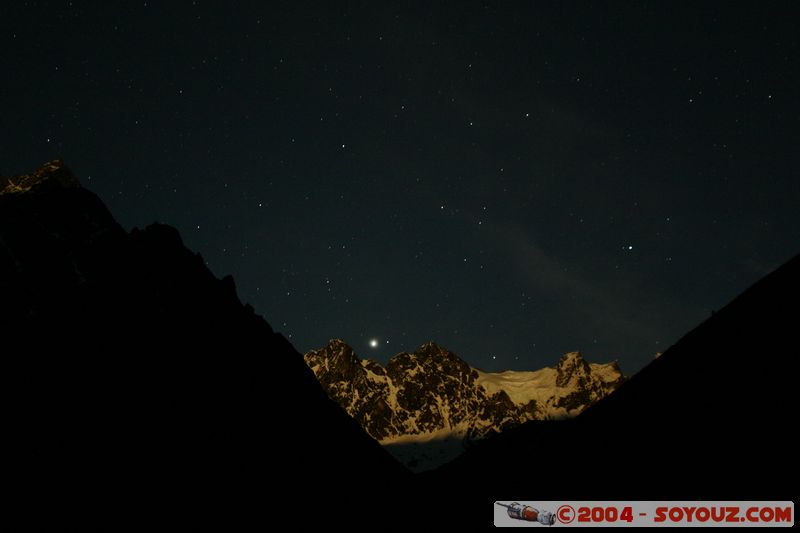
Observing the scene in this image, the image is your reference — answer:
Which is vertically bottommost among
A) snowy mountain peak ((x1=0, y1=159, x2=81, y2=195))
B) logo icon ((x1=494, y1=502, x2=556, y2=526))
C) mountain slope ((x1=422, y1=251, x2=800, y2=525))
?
logo icon ((x1=494, y1=502, x2=556, y2=526))

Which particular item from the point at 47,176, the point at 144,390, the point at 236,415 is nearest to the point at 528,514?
the point at 236,415

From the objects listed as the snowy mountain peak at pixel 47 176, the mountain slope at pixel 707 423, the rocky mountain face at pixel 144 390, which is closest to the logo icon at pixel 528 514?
the mountain slope at pixel 707 423

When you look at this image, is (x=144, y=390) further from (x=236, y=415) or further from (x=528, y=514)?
(x=528, y=514)

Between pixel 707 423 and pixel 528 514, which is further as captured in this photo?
pixel 528 514

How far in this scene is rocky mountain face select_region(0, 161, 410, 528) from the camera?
43.6 meters

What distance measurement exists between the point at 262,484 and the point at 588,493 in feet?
112

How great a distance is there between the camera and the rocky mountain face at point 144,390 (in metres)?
43.6

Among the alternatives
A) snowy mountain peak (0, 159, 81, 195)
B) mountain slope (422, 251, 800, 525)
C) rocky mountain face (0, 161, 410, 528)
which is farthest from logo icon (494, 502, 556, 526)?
snowy mountain peak (0, 159, 81, 195)

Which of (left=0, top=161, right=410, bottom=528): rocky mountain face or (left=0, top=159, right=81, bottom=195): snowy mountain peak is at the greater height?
(left=0, top=159, right=81, bottom=195): snowy mountain peak

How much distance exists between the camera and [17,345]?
58.0m

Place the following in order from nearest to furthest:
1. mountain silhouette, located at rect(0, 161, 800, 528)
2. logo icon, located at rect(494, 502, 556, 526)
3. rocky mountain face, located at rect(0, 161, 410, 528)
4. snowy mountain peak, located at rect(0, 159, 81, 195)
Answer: mountain silhouette, located at rect(0, 161, 800, 528), logo icon, located at rect(494, 502, 556, 526), rocky mountain face, located at rect(0, 161, 410, 528), snowy mountain peak, located at rect(0, 159, 81, 195)

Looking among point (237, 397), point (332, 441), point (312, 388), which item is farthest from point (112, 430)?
point (312, 388)

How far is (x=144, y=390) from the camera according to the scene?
5394 cm

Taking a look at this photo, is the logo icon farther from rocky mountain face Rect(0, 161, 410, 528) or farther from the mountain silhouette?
rocky mountain face Rect(0, 161, 410, 528)
